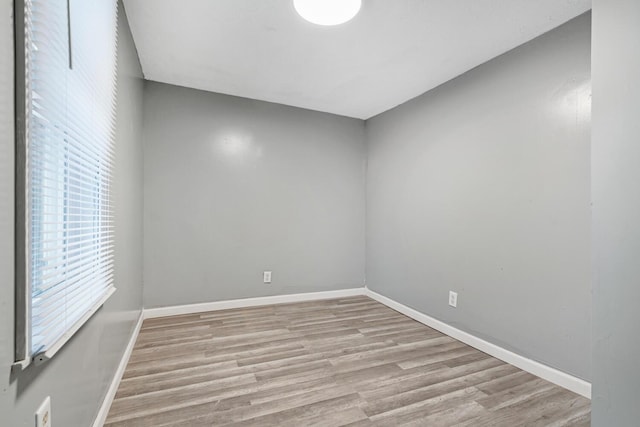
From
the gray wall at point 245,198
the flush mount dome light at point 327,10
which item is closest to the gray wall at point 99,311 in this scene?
the gray wall at point 245,198

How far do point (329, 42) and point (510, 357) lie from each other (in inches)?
108

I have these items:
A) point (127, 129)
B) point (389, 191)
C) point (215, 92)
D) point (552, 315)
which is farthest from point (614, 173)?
point (215, 92)

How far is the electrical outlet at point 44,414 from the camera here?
0.84 m

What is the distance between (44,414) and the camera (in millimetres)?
868

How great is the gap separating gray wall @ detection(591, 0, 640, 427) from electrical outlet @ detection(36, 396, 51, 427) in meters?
2.02

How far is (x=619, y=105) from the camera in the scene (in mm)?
1165

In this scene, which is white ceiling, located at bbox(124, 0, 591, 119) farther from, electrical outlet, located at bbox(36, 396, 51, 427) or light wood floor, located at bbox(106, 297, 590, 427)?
light wood floor, located at bbox(106, 297, 590, 427)

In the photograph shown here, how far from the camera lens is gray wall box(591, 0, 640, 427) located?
1113 mm

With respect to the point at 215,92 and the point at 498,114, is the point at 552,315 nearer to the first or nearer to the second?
the point at 498,114

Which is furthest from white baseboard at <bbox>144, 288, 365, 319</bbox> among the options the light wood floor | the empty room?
the light wood floor

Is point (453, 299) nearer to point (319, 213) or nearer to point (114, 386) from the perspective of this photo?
point (319, 213)

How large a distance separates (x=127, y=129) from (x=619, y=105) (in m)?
2.80

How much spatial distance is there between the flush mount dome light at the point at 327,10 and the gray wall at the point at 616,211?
46.1 inches

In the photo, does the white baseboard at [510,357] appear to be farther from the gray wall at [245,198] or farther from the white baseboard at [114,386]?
the white baseboard at [114,386]
